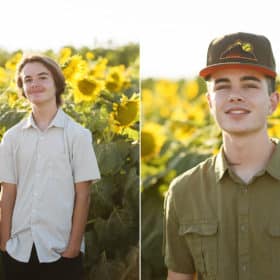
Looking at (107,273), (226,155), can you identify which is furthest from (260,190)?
(107,273)

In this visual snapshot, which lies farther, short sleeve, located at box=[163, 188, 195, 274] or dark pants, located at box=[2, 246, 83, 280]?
dark pants, located at box=[2, 246, 83, 280]

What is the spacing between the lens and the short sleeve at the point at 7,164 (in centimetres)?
305

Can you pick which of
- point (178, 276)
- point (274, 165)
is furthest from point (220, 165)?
point (178, 276)

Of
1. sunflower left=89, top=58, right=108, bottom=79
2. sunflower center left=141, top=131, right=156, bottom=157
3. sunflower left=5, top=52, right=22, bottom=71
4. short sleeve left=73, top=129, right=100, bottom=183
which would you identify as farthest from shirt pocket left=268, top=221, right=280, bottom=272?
sunflower left=5, top=52, right=22, bottom=71

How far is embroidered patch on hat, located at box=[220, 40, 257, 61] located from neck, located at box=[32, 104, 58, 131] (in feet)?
3.09

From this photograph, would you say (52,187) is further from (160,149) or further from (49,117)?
(160,149)

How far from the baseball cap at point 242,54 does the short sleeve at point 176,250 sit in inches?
27.7

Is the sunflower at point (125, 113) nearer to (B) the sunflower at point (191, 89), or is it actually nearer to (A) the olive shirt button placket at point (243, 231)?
(B) the sunflower at point (191, 89)

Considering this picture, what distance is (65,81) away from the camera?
3.10 meters

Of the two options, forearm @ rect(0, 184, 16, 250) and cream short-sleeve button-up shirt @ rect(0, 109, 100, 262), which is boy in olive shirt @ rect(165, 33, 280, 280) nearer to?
cream short-sleeve button-up shirt @ rect(0, 109, 100, 262)

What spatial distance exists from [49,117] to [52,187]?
36 centimetres

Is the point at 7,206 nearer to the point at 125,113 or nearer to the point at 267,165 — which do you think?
the point at 125,113

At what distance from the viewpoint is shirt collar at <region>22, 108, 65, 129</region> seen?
3.02 metres

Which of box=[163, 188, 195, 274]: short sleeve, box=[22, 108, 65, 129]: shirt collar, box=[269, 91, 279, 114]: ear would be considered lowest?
box=[163, 188, 195, 274]: short sleeve
